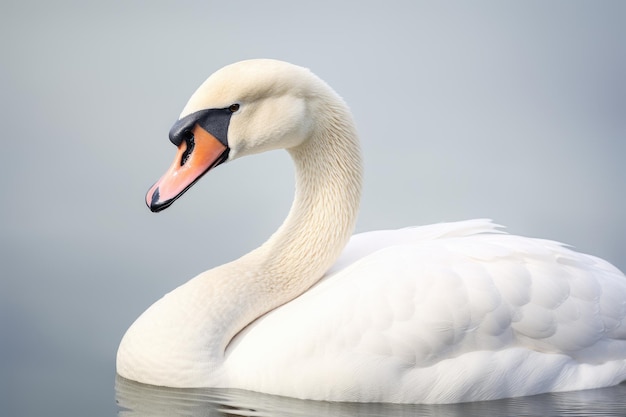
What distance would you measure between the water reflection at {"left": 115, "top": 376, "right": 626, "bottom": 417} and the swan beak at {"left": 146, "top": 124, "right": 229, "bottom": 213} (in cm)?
78

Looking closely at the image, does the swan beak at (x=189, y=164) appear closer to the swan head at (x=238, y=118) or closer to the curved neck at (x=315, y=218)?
the swan head at (x=238, y=118)

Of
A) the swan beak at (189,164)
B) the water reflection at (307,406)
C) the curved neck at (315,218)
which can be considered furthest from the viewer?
the curved neck at (315,218)

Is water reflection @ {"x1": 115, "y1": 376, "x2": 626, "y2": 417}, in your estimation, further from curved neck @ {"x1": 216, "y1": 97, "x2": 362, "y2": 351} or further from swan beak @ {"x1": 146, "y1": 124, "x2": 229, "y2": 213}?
swan beak @ {"x1": 146, "y1": 124, "x2": 229, "y2": 213}

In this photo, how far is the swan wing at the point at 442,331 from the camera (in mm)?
5109

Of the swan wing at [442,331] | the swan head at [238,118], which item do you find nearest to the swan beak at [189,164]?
the swan head at [238,118]

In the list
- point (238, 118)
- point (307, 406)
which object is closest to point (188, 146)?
point (238, 118)

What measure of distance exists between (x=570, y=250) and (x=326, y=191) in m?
1.15

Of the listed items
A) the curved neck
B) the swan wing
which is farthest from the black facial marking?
the swan wing

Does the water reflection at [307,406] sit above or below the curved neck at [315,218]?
below

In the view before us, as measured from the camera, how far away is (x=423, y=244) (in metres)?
5.59

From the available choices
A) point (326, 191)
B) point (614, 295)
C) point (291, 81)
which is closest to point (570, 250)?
point (614, 295)

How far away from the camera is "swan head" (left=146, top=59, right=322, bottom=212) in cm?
530

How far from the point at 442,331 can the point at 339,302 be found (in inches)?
17.1

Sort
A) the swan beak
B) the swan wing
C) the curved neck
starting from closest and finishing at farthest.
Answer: the swan wing → the swan beak → the curved neck
